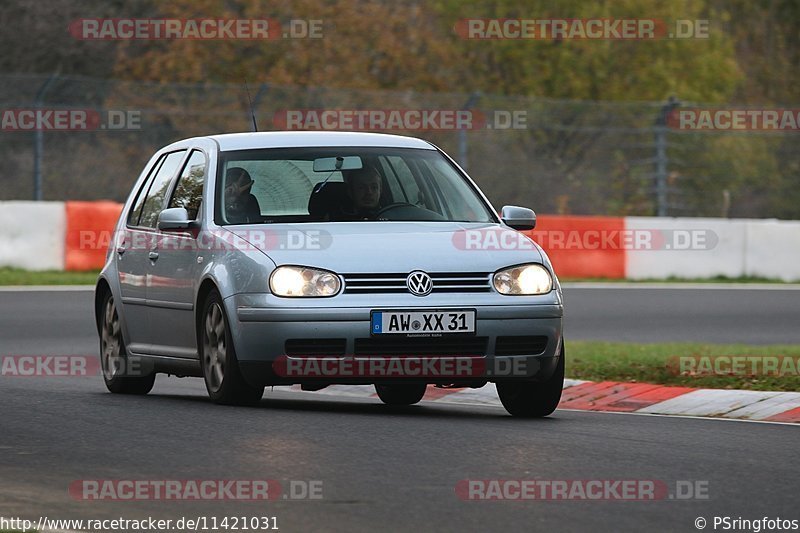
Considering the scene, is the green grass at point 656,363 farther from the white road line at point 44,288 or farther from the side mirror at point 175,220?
the white road line at point 44,288

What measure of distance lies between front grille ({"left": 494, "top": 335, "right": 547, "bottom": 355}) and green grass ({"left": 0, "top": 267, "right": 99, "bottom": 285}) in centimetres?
1452

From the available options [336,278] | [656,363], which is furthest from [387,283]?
[656,363]

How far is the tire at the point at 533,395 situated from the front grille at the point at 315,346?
1154mm

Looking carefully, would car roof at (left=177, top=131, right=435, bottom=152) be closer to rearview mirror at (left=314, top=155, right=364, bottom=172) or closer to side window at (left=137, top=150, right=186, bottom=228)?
rearview mirror at (left=314, top=155, right=364, bottom=172)

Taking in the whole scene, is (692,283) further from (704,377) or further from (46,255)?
(704,377)

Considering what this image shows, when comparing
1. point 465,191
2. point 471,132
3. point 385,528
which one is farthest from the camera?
point 471,132

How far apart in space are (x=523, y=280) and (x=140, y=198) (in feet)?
11.1

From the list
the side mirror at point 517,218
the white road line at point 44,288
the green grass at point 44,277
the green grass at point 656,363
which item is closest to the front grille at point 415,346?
the side mirror at point 517,218

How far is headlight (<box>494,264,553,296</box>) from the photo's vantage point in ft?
34.4

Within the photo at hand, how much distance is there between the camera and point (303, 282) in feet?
33.9

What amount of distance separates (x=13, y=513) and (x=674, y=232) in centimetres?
2081

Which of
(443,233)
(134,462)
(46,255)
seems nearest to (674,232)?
(46,255)

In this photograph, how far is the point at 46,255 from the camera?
82.0ft

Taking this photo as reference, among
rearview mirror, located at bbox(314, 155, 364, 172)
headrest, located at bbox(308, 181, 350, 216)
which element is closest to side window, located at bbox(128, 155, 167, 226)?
rearview mirror, located at bbox(314, 155, 364, 172)
